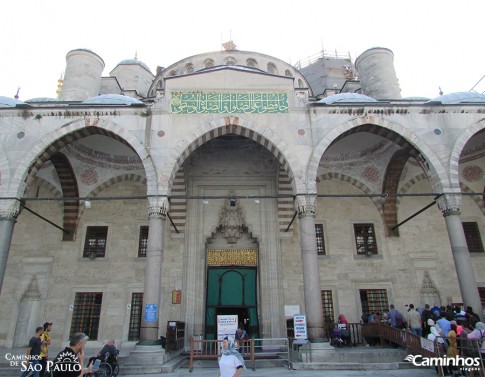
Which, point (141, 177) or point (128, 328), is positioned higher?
point (141, 177)

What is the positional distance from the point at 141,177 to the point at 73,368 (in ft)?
35.7

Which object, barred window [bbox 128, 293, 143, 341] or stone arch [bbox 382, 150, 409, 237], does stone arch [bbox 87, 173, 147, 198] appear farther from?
stone arch [bbox 382, 150, 409, 237]

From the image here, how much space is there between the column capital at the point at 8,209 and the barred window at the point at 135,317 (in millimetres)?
4614

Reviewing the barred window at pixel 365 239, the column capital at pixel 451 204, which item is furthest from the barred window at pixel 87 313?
the column capital at pixel 451 204

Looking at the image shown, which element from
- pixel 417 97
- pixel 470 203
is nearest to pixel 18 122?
pixel 417 97

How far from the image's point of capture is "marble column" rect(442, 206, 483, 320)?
9.16 m

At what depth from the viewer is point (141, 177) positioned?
13750mm

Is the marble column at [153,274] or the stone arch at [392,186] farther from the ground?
the stone arch at [392,186]

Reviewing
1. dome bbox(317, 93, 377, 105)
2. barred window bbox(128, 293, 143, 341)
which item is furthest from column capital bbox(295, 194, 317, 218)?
barred window bbox(128, 293, 143, 341)

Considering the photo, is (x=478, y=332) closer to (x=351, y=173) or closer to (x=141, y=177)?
(x=351, y=173)

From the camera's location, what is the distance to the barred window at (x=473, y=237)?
517 inches

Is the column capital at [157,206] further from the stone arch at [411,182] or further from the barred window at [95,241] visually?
the stone arch at [411,182]

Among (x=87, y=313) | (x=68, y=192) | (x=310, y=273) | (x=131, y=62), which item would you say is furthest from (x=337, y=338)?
(x=131, y=62)

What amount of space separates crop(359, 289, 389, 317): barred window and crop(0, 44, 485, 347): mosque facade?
48mm
